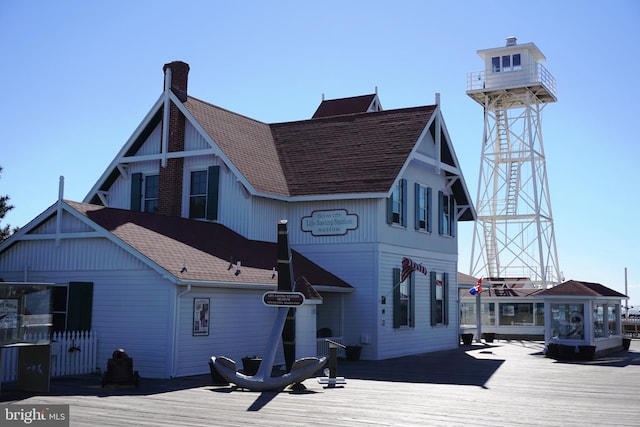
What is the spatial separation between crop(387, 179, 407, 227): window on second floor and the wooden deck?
6338 millimetres

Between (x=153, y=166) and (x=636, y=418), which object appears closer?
(x=636, y=418)

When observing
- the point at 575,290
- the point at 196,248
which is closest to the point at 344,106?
the point at 575,290

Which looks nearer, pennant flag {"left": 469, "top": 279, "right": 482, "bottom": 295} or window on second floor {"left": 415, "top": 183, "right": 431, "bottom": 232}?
window on second floor {"left": 415, "top": 183, "right": 431, "bottom": 232}

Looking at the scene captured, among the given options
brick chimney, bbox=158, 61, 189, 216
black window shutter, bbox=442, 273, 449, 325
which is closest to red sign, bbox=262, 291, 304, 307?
brick chimney, bbox=158, 61, 189, 216

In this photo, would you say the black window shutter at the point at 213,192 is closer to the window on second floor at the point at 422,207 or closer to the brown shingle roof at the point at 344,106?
the window on second floor at the point at 422,207

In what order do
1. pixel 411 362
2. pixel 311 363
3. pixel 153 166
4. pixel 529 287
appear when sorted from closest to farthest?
pixel 311 363 < pixel 411 362 < pixel 153 166 < pixel 529 287

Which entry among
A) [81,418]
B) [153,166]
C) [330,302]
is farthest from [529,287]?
[81,418]

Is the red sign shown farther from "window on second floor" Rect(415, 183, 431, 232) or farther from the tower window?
the tower window

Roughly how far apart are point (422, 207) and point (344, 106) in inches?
363

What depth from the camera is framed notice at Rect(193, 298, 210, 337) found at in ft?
66.5

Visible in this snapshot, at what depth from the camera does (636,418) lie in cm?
1370

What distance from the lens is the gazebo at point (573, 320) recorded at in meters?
28.2

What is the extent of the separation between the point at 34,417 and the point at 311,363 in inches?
Result: 249

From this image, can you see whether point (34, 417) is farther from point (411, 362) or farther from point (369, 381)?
point (411, 362)
